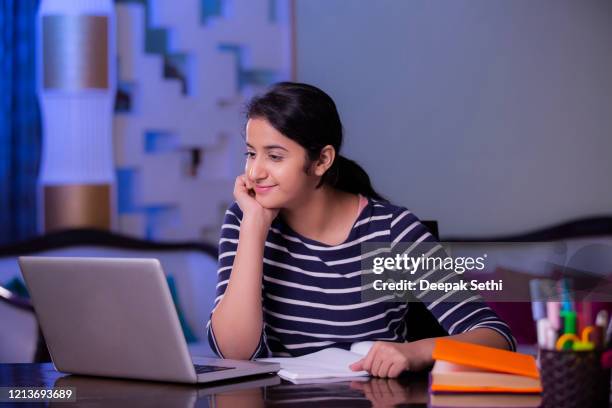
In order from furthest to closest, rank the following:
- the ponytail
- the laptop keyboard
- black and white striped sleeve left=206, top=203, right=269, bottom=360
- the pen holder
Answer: the ponytail
black and white striped sleeve left=206, top=203, right=269, bottom=360
the laptop keyboard
the pen holder

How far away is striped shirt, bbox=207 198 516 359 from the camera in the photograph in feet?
6.24

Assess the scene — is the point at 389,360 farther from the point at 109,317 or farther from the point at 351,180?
the point at 351,180

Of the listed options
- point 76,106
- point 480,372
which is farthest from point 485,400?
point 76,106

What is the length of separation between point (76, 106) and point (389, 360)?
90.9 inches

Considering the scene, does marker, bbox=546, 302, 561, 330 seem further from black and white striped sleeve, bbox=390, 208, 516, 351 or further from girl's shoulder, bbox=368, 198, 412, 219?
girl's shoulder, bbox=368, 198, 412, 219

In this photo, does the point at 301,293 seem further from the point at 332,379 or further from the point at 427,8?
the point at 427,8

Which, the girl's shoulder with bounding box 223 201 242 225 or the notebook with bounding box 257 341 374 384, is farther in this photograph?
the girl's shoulder with bounding box 223 201 242 225

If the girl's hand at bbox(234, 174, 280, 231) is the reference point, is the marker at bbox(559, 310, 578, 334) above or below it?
below

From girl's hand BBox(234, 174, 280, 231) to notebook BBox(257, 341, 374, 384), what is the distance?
32 cm

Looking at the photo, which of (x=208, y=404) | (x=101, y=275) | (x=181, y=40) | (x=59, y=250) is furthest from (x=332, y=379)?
(x=181, y=40)

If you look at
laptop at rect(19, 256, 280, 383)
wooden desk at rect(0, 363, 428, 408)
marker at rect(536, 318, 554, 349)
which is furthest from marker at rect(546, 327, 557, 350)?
laptop at rect(19, 256, 280, 383)

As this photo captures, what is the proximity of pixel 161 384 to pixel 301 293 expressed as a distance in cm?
59

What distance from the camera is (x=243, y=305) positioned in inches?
70.5

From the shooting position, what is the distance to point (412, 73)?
12.5ft
